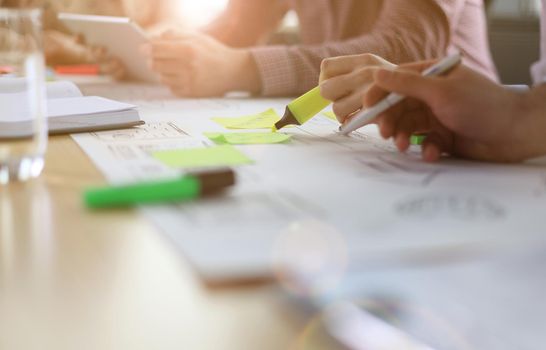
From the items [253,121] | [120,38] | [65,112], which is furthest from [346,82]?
[120,38]

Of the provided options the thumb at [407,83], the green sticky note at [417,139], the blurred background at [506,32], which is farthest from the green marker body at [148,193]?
the blurred background at [506,32]

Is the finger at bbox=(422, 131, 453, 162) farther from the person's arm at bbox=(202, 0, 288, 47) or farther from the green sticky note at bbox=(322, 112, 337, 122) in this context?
the person's arm at bbox=(202, 0, 288, 47)

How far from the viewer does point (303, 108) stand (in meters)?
0.84

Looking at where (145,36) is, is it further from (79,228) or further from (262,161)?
(79,228)

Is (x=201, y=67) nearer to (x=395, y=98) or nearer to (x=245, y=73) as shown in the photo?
(x=245, y=73)

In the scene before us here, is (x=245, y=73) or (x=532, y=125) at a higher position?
(x=532, y=125)

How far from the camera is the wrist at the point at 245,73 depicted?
1.26m

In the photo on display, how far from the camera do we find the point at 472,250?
15.0 inches

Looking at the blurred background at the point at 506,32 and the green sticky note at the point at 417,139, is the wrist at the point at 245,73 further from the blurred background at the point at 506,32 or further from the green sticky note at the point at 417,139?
the blurred background at the point at 506,32

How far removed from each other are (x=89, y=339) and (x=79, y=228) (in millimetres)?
132

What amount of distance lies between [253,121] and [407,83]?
331 mm

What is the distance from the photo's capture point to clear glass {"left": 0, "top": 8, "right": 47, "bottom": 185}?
57 cm

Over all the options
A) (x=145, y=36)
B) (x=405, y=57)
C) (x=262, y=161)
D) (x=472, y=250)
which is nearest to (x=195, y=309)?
(x=472, y=250)

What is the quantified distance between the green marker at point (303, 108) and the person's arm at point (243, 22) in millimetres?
981
